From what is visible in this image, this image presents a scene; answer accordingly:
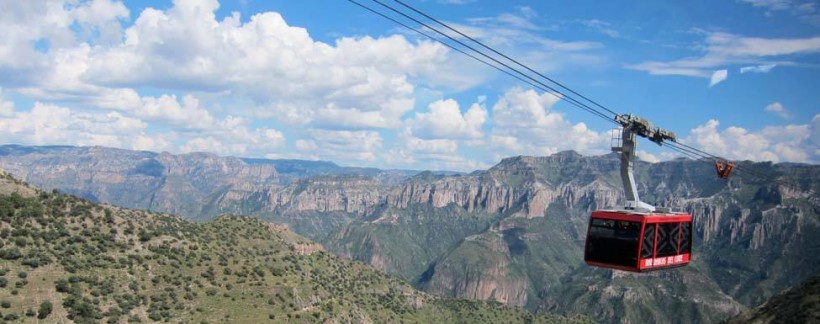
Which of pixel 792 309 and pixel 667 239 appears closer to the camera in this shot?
pixel 667 239

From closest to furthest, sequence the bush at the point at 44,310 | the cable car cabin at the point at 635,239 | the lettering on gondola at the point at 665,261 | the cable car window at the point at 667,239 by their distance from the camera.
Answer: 1. the cable car cabin at the point at 635,239
2. the lettering on gondola at the point at 665,261
3. the cable car window at the point at 667,239
4. the bush at the point at 44,310

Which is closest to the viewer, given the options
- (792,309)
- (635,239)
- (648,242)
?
(635,239)

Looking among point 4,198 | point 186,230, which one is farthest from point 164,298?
point 186,230

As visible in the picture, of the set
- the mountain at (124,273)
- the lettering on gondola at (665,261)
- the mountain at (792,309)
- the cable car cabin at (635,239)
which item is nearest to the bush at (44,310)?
the mountain at (124,273)

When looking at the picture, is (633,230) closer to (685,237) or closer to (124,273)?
(685,237)

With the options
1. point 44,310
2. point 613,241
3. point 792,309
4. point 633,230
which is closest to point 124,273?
point 44,310

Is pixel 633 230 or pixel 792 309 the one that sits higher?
pixel 633 230

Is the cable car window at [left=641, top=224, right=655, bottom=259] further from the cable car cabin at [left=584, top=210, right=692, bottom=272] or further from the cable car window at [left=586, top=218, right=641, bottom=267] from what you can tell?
the cable car window at [left=586, top=218, right=641, bottom=267]

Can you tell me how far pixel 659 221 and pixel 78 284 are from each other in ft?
295

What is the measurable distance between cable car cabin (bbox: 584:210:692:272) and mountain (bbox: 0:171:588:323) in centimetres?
7557

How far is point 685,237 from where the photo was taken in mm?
55562

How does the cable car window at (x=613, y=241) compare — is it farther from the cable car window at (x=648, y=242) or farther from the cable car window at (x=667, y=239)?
the cable car window at (x=667, y=239)

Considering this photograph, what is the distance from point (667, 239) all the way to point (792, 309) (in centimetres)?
8788

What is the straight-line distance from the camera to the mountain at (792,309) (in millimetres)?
111250
